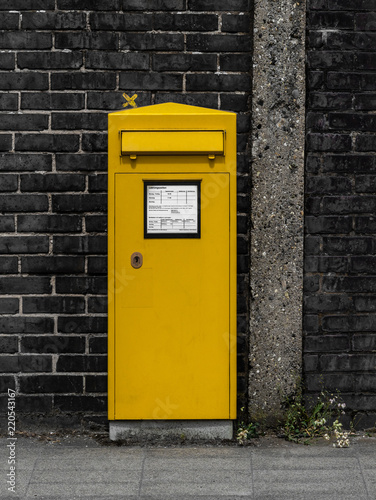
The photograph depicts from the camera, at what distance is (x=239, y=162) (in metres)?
3.88

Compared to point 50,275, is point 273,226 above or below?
above

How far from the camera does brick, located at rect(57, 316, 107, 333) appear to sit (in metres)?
3.89

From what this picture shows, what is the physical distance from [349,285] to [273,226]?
623 millimetres

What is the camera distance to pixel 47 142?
384 centimetres

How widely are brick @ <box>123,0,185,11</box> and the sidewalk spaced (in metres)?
2.66

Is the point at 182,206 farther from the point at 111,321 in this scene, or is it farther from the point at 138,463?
the point at 138,463

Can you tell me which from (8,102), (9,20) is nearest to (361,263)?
(8,102)

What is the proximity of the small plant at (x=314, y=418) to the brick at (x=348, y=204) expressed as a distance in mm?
1144

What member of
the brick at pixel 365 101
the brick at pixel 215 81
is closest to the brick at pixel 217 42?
the brick at pixel 215 81

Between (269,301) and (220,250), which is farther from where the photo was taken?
(269,301)

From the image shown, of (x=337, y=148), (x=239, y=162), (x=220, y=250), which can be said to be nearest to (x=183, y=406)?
(x=220, y=250)

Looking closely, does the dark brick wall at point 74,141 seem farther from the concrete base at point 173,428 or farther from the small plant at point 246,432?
the concrete base at point 173,428

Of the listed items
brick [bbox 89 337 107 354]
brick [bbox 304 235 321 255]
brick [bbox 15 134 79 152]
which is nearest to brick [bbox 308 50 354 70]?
brick [bbox 304 235 321 255]

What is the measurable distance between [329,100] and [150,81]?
1.12 meters
